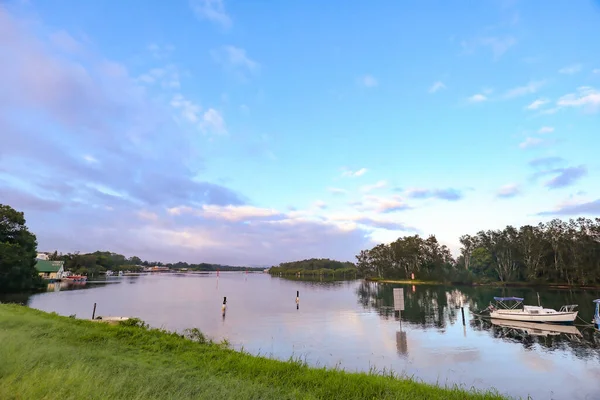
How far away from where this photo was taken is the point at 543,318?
29469 millimetres

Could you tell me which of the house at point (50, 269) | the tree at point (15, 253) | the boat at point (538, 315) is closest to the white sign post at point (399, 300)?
the boat at point (538, 315)

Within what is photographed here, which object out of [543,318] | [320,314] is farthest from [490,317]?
[320,314]

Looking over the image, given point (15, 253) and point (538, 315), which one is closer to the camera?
point (538, 315)

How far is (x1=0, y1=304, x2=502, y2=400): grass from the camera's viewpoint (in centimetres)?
609

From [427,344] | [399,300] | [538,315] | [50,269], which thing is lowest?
[427,344]

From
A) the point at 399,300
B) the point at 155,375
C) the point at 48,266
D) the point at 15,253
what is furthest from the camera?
the point at 48,266

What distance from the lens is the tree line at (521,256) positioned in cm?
6856

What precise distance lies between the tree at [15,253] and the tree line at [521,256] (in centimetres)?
9268

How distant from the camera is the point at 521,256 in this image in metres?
78.9

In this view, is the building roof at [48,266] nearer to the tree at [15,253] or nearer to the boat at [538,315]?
the tree at [15,253]

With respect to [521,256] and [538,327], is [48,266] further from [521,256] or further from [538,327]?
[521,256]

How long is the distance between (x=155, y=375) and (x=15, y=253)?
58.3 meters

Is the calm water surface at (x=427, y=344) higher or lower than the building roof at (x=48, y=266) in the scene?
lower

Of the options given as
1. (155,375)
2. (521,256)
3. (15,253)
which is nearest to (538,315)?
(155,375)
